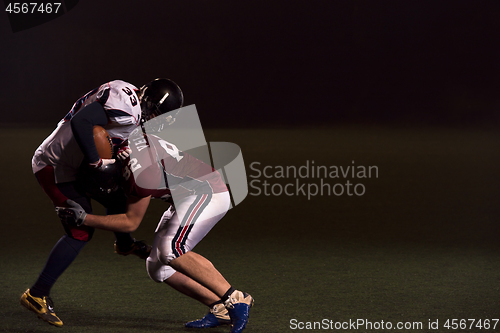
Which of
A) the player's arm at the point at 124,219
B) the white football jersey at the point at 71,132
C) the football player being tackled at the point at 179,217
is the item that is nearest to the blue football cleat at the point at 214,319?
the football player being tackled at the point at 179,217

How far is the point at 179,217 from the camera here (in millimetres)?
2660

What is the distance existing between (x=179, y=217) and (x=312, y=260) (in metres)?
1.59

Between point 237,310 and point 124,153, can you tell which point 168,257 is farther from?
point 124,153

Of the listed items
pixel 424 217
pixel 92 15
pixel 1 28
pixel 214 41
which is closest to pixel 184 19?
pixel 214 41

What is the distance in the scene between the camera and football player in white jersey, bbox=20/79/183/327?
2.72m

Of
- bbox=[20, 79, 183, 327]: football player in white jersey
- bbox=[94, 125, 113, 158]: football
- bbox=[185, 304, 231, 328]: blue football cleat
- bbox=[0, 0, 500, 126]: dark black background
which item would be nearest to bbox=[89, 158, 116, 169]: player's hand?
bbox=[20, 79, 183, 327]: football player in white jersey

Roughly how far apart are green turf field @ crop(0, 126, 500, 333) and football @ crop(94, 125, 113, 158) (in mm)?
847

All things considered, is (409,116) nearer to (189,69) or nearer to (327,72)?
(327,72)

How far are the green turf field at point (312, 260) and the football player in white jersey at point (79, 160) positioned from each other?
25cm

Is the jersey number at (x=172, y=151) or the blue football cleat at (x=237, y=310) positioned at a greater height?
the jersey number at (x=172, y=151)

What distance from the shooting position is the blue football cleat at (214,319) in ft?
8.91

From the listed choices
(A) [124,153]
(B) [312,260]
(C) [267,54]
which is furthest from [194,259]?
(C) [267,54]

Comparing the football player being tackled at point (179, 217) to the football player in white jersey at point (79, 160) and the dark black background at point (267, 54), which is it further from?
the dark black background at point (267, 54)

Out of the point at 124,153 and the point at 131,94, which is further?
the point at 131,94
